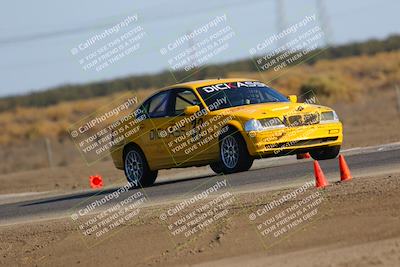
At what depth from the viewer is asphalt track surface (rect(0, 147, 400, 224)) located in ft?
42.4

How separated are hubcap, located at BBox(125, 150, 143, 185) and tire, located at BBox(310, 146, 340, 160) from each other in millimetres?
2853

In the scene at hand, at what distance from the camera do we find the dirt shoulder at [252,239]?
889cm

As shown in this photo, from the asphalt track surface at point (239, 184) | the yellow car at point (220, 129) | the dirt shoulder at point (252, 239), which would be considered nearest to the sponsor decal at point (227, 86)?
the yellow car at point (220, 129)

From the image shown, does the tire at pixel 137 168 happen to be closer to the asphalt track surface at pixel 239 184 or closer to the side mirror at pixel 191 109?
the asphalt track surface at pixel 239 184

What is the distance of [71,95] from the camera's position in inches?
3088

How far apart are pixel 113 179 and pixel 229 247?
38.8 ft

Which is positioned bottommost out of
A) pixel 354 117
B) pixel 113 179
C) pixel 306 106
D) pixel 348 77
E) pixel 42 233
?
pixel 348 77

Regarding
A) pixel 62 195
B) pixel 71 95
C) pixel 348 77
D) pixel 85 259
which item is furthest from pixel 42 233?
pixel 71 95

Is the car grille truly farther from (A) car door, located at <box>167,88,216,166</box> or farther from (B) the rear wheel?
(A) car door, located at <box>167,88,216,166</box>

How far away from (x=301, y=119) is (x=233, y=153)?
44.6 inches

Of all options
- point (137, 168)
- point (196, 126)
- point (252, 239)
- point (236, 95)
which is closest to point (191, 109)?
point (196, 126)

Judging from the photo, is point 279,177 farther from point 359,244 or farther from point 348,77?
point 348,77

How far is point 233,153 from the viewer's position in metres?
14.5

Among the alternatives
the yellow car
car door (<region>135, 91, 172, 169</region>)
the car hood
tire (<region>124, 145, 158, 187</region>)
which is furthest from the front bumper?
tire (<region>124, 145, 158, 187</region>)
